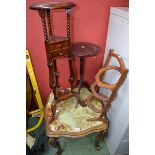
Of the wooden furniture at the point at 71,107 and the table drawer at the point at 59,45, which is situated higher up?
the table drawer at the point at 59,45

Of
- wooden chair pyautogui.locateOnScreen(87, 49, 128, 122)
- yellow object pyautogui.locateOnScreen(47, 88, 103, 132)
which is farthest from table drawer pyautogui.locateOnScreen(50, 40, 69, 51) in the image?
yellow object pyautogui.locateOnScreen(47, 88, 103, 132)

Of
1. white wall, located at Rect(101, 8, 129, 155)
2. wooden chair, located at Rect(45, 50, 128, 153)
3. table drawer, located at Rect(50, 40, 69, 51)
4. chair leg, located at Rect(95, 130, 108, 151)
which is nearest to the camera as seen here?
table drawer, located at Rect(50, 40, 69, 51)

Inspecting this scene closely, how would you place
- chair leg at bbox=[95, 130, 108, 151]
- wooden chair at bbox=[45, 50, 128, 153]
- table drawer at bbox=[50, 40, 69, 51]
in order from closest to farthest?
table drawer at bbox=[50, 40, 69, 51] < wooden chair at bbox=[45, 50, 128, 153] < chair leg at bbox=[95, 130, 108, 151]

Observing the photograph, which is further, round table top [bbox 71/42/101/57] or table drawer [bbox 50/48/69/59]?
round table top [bbox 71/42/101/57]

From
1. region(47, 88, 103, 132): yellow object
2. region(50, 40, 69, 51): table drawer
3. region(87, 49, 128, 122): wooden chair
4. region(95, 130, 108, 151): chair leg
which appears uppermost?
region(50, 40, 69, 51): table drawer

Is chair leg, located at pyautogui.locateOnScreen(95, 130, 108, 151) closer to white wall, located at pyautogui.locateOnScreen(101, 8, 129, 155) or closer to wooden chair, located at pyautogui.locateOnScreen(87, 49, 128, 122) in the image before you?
white wall, located at pyautogui.locateOnScreen(101, 8, 129, 155)

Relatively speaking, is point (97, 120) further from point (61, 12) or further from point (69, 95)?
point (61, 12)

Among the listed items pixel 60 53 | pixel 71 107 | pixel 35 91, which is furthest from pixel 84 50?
pixel 35 91

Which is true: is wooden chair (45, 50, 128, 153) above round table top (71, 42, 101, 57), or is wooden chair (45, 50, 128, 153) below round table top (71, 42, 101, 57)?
below

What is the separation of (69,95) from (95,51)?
18.1 inches

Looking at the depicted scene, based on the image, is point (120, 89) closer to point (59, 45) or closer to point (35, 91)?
point (59, 45)

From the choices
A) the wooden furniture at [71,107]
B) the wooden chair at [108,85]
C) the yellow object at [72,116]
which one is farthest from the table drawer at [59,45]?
the yellow object at [72,116]

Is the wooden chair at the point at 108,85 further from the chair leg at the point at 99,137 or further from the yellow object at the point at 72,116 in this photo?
the chair leg at the point at 99,137
